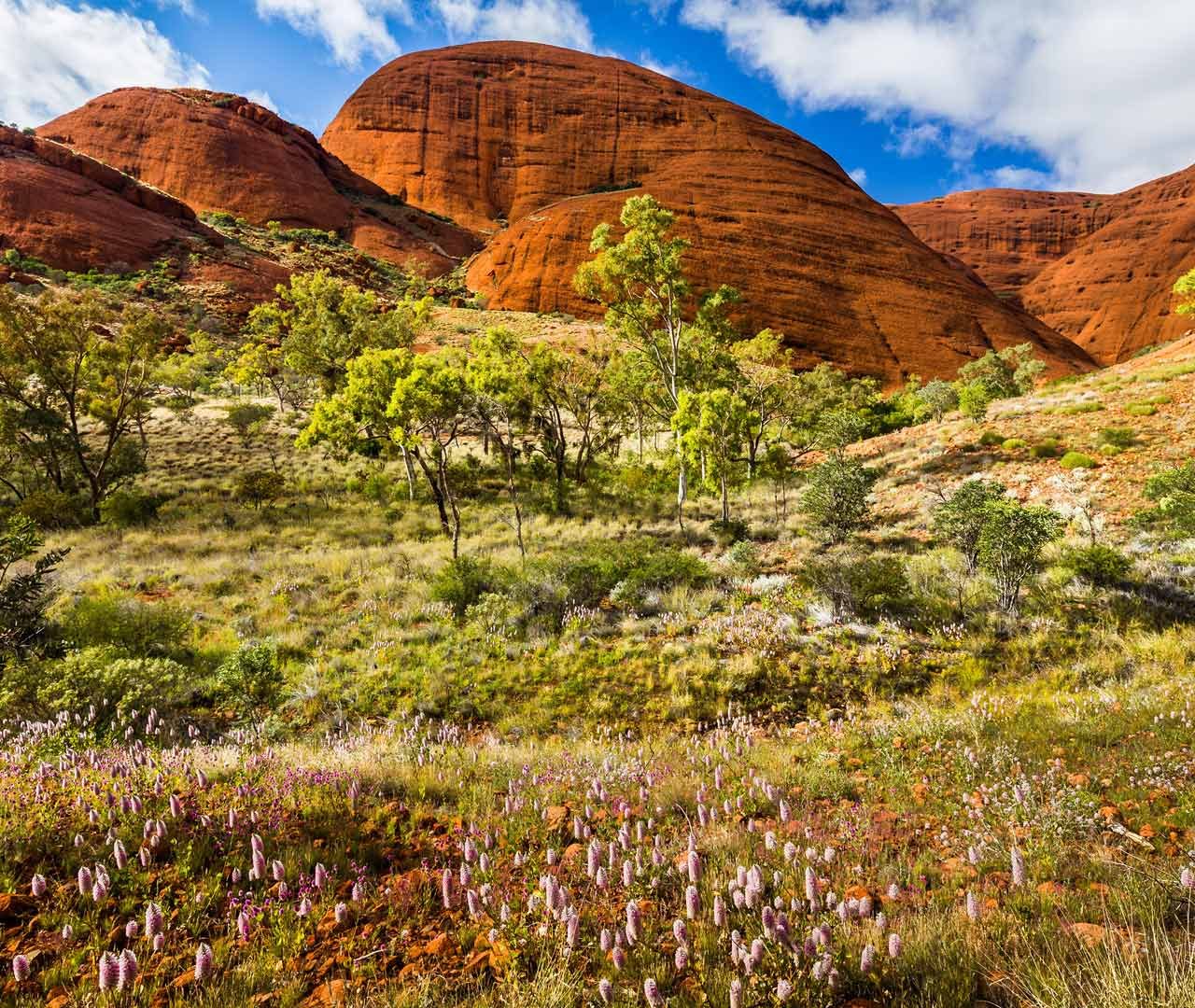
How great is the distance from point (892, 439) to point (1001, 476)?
36.7ft

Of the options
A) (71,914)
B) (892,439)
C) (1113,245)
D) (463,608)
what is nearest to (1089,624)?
(463,608)

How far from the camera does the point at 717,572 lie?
1395 centimetres

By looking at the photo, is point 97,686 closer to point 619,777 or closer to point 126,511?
point 619,777

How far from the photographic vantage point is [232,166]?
93562 millimetres

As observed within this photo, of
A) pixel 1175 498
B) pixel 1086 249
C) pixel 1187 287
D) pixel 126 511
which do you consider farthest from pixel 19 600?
pixel 1086 249

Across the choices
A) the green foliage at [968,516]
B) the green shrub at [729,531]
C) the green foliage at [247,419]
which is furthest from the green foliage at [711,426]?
the green foliage at [247,419]

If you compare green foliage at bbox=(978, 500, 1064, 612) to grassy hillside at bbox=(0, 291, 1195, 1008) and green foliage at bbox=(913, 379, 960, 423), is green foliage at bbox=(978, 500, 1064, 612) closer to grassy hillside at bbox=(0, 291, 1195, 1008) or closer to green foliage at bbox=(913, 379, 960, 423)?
grassy hillside at bbox=(0, 291, 1195, 1008)

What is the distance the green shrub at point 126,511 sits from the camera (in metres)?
20.0

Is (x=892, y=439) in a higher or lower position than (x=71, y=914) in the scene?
higher

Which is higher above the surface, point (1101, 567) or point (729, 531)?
point (1101, 567)

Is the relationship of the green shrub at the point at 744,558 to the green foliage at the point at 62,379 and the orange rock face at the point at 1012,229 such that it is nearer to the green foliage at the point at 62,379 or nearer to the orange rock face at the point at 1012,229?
the green foliage at the point at 62,379

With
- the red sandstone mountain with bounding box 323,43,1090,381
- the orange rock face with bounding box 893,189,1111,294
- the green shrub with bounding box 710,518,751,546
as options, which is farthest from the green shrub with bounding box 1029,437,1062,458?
the orange rock face with bounding box 893,189,1111,294

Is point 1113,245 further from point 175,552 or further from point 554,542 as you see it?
point 175,552

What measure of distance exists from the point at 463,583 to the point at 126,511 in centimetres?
1623
